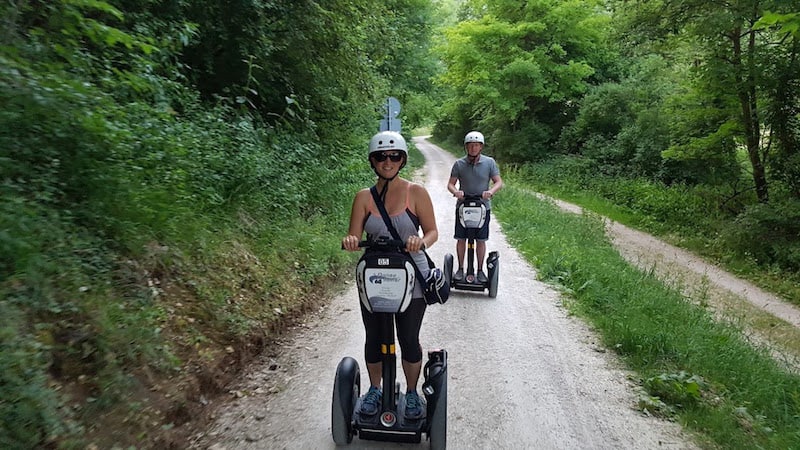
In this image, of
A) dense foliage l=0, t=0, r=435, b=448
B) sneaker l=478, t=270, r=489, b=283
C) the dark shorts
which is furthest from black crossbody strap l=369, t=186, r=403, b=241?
sneaker l=478, t=270, r=489, b=283

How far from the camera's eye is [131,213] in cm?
445

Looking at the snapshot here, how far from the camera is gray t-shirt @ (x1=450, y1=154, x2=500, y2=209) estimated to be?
274 inches

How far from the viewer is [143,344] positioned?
3715mm

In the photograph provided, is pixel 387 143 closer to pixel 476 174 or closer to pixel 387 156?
pixel 387 156

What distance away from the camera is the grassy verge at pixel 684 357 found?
4.00 metres

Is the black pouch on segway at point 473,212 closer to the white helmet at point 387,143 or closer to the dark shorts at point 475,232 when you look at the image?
the dark shorts at point 475,232

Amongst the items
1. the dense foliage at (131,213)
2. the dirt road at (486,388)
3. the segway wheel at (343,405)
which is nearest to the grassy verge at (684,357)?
the dirt road at (486,388)

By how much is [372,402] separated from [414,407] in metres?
0.27

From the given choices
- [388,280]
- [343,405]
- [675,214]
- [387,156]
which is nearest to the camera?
[388,280]

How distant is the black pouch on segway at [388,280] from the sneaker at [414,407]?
679 mm

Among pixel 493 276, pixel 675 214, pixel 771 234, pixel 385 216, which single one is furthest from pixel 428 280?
pixel 675 214

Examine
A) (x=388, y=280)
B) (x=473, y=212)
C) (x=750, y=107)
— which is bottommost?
(x=473, y=212)

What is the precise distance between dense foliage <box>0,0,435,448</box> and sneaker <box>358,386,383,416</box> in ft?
4.28

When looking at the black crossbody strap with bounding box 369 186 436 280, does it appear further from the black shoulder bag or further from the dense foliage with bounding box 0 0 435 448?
the dense foliage with bounding box 0 0 435 448
